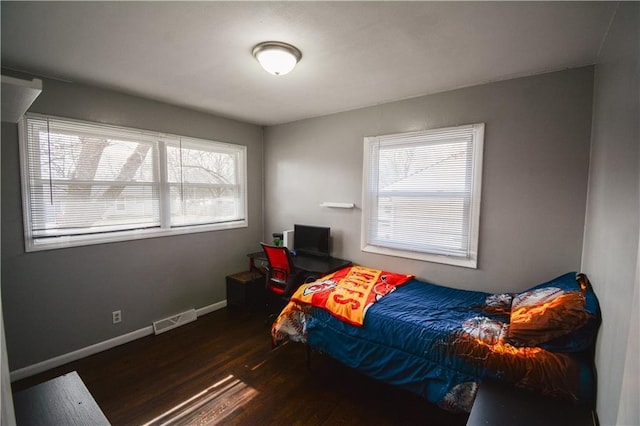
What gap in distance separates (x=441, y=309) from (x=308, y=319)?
1107mm

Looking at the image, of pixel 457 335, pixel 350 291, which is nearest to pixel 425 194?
pixel 350 291

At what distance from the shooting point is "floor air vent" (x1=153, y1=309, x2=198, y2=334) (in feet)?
10.0

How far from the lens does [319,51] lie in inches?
75.5

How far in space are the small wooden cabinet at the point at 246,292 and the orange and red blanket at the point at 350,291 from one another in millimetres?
1135

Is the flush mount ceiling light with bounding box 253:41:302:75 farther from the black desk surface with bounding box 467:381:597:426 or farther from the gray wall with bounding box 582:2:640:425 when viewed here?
the black desk surface with bounding box 467:381:597:426

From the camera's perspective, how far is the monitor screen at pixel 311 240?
11.3 ft

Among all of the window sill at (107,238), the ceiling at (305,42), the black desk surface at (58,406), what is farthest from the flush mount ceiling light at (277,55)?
the window sill at (107,238)

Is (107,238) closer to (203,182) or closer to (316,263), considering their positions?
(203,182)

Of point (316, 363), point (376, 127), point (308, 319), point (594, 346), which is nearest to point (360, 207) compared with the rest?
point (376, 127)

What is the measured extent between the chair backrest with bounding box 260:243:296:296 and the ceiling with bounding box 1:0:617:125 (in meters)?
1.64

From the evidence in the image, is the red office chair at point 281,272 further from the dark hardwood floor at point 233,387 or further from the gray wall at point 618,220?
the gray wall at point 618,220

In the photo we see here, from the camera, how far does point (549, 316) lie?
1630 millimetres

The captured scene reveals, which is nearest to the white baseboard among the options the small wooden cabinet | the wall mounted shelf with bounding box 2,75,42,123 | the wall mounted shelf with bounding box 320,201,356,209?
the small wooden cabinet

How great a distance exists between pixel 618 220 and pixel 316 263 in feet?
8.25
